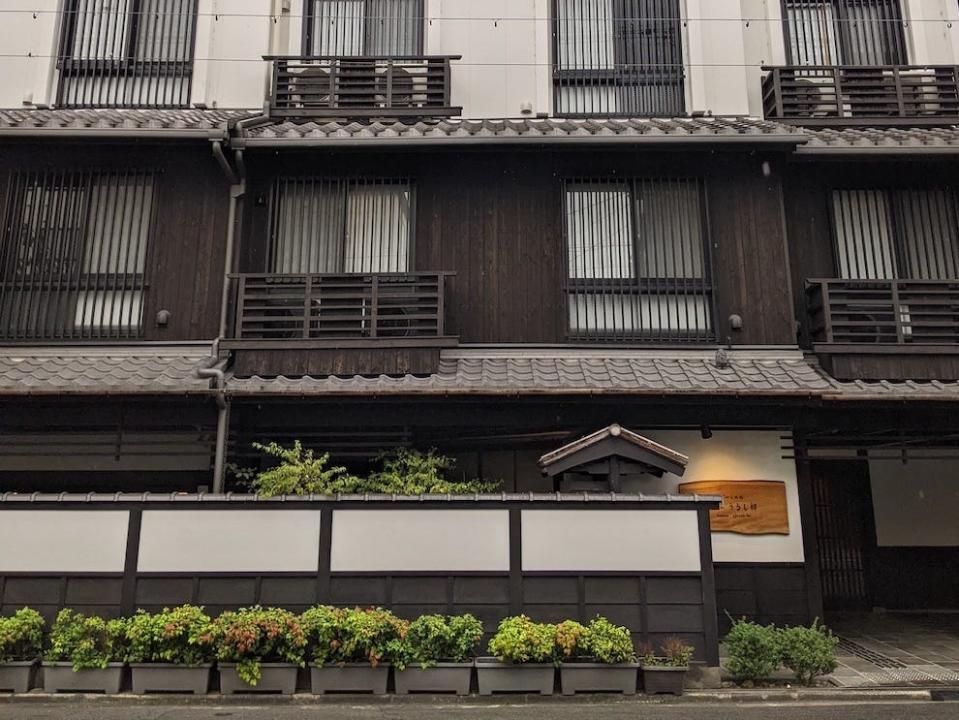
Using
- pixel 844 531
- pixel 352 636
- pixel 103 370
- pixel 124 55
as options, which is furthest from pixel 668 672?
pixel 124 55

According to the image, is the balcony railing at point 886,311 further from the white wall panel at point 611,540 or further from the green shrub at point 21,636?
the green shrub at point 21,636

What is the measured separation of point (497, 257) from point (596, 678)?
659cm

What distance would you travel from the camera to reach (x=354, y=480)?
30.8ft

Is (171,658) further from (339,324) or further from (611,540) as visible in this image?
(339,324)

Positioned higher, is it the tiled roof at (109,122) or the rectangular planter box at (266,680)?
the tiled roof at (109,122)

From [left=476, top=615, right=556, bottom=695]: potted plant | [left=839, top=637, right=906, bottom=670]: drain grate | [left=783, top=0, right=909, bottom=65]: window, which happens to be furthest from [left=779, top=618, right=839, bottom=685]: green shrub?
[left=783, top=0, right=909, bottom=65]: window

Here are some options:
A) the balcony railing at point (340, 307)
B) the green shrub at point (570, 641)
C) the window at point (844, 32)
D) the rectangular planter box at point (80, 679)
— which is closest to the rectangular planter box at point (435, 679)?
the green shrub at point (570, 641)

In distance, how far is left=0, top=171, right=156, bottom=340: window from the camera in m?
11.5

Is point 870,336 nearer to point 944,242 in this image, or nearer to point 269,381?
point 944,242

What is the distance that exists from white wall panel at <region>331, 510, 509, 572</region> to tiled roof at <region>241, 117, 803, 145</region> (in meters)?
5.96

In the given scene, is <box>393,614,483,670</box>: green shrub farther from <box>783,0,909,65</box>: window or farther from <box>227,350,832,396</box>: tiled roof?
<box>783,0,909,65</box>: window

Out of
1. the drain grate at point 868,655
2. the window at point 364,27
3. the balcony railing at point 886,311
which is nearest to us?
the drain grate at point 868,655

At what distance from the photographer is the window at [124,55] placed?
44.8ft

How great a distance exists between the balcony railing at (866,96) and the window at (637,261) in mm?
2896
